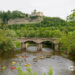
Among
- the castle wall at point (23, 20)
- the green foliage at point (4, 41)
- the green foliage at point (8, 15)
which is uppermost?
the green foliage at point (8, 15)

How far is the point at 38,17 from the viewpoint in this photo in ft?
421

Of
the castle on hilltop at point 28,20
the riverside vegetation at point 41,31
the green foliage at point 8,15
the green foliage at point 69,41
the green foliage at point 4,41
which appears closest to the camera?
the green foliage at point 69,41

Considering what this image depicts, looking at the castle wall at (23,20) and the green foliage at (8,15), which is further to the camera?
the green foliage at (8,15)

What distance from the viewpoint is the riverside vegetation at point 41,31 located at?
146 feet

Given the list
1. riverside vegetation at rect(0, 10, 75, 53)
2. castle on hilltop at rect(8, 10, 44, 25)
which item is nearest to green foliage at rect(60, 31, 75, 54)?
riverside vegetation at rect(0, 10, 75, 53)

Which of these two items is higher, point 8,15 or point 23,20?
point 8,15

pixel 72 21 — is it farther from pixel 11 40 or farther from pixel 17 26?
pixel 17 26

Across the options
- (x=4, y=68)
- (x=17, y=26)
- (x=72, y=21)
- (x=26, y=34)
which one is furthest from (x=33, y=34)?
(x=72, y=21)

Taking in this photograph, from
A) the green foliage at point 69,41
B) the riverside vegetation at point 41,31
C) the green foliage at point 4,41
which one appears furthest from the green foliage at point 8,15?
the green foliage at point 69,41

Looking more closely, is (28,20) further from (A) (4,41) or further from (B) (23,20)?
(A) (4,41)

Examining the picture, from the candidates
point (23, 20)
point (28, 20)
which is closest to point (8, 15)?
point (23, 20)

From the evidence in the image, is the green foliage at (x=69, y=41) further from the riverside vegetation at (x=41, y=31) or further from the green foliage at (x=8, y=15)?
the green foliage at (x=8, y=15)

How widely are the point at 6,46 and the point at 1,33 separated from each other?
6.07 metres

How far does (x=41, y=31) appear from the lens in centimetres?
9100
